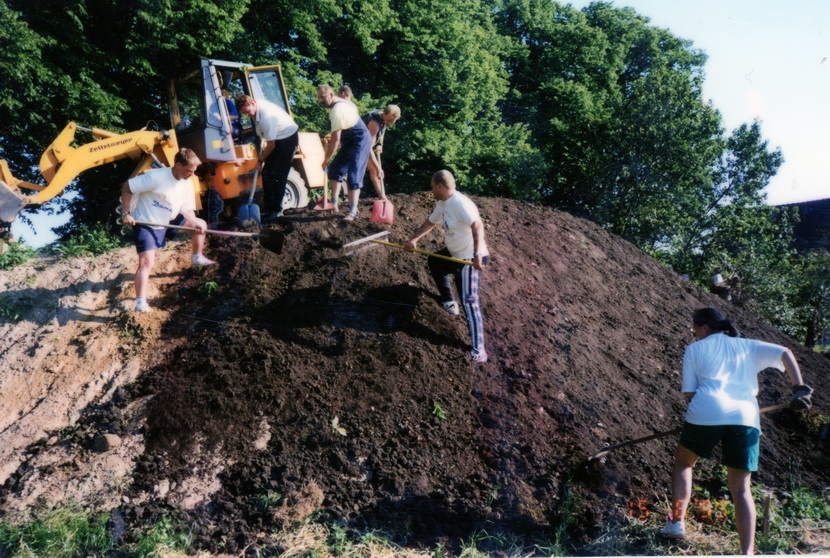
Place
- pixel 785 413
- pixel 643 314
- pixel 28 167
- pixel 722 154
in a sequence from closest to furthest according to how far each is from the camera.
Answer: pixel 785 413
pixel 643 314
pixel 28 167
pixel 722 154

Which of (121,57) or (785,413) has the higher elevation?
(121,57)

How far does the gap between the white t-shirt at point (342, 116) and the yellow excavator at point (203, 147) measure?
1.88 metres

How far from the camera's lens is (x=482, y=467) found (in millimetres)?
4977

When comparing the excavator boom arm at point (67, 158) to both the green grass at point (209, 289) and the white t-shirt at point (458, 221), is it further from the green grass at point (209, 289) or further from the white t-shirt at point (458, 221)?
the white t-shirt at point (458, 221)

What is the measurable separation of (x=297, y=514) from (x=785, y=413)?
5.49 m

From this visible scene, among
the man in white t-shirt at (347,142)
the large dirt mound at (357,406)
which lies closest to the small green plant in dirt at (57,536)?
the large dirt mound at (357,406)

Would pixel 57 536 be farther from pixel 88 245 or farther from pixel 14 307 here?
pixel 88 245

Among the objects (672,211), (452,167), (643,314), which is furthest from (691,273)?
(643,314)

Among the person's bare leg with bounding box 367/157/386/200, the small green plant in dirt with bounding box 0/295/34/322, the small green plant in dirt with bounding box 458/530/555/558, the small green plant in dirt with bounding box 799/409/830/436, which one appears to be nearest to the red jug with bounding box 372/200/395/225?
the person's bare leg with bounding box 367/157/386/200

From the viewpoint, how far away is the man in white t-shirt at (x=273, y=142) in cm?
735

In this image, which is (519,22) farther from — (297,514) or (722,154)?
(297,514)

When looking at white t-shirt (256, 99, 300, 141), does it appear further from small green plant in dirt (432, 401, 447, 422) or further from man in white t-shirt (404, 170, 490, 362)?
small green plant in dirt (432, 401, 447, 422)

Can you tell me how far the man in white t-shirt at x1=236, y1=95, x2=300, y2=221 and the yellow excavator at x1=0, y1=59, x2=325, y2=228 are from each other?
999 millimetres

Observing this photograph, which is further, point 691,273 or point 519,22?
point 519,22
